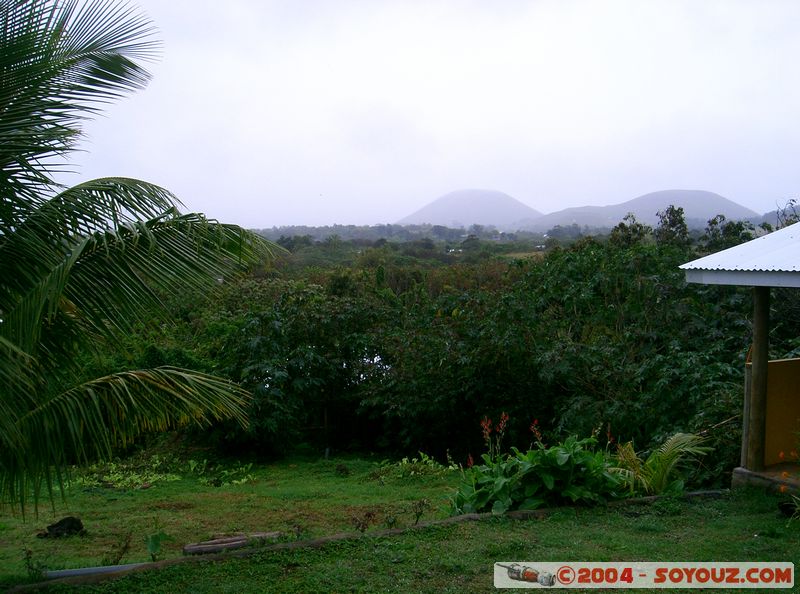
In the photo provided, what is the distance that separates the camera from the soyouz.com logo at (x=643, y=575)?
498cm

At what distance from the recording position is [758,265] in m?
6.61

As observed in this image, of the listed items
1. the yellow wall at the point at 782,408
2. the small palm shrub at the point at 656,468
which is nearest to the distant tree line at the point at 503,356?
the yellow wall at the point at 782,408

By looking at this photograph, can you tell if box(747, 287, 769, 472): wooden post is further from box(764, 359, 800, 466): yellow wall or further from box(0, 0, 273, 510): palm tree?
box(0, 0, 273, 510): palm tree

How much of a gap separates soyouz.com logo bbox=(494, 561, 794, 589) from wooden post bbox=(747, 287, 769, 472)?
230 centimetres

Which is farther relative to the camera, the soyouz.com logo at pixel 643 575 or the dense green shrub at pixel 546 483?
the dense green shrub at pixel 546 483

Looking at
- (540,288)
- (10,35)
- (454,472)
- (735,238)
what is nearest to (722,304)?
(540,288)

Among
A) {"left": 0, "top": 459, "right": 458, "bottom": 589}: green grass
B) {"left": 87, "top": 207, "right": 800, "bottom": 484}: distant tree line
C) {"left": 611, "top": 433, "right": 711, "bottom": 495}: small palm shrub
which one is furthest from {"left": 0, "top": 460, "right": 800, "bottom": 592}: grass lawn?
{"left": 87, "top": 207, "right": 800, "bottom": 484}: distant tree line

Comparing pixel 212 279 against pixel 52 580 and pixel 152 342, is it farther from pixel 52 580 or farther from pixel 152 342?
pixel 152 342

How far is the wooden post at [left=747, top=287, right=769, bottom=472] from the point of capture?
722cm

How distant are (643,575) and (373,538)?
2.01 meters

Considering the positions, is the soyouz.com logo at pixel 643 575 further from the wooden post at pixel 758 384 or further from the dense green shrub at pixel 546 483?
the wooden post at pixel 758 384

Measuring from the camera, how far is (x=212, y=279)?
5.20 metres

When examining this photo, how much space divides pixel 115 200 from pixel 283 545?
9.08ft

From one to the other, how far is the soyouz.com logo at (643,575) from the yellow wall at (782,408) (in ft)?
9.09
